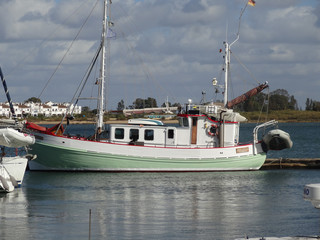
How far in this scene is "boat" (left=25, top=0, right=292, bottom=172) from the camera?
40.4m

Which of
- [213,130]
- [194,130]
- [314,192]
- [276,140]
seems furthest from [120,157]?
[314,192]

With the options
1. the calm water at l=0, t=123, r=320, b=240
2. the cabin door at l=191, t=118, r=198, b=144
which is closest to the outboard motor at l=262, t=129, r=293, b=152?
the calm water at l=0, t=123, r=320, b=240

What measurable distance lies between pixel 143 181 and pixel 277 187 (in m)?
7.17

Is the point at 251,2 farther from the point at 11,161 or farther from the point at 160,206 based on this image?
the point at 11,161

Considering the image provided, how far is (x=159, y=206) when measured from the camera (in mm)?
29312

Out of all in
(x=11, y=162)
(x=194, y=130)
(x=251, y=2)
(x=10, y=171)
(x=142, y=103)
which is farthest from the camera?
(x=142, y=103)

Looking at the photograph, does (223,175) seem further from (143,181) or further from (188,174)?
(143,181)

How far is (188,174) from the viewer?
4112cm

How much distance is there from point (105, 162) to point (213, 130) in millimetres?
6832

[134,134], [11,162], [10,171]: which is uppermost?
[134,134]

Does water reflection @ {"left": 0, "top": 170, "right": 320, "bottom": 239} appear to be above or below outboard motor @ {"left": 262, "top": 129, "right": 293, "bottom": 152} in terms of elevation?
below

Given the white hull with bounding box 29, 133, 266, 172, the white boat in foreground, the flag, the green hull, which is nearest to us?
the white boat in foreground

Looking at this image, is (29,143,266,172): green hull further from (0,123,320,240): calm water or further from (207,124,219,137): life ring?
(207,124,219,137): life ring

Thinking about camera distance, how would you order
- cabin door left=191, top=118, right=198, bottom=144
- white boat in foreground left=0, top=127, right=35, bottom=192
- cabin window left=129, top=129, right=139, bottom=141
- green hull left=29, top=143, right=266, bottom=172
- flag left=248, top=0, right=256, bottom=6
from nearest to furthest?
white boat in foreground left=0, top=127, right=35, bottom=192, green hull left=29, top=143, right=266, bottom=172, cabin window left=129, top=129, right=139, bottom=141, cabin door left=191, top=118, right=198, bottom=144, flag left=248, top=0, right=256, bottom=6
